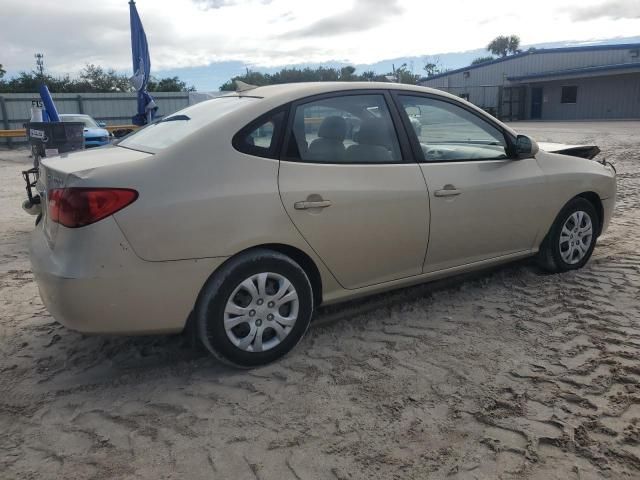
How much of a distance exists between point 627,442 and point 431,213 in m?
1.79

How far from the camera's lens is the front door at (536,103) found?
36656mm

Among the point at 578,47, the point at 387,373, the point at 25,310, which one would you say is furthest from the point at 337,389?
the point at 578,47

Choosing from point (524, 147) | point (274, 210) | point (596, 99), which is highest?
→ point (596, 99)

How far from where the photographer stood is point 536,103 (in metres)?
36.9

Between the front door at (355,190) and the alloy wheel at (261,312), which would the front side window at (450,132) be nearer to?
the front door at (355,190)

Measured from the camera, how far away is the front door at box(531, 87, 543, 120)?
120ft

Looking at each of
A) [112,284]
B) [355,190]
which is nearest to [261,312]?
[112,284]

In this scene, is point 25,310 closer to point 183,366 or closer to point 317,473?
point 183,366

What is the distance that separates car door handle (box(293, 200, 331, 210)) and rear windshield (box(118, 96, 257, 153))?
714 mm

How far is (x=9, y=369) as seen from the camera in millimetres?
3338

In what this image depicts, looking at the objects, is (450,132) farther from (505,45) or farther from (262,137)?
(505,45)

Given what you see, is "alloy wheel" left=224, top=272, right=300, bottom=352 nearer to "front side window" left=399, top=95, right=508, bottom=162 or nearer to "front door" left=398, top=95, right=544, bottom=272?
"front door" left=398, top=95, right=544, bottom=272

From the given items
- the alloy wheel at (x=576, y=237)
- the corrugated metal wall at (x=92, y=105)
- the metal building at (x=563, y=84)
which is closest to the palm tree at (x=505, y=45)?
the metal building at (x=563, y=84)

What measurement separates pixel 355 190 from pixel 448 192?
78 centimetres
